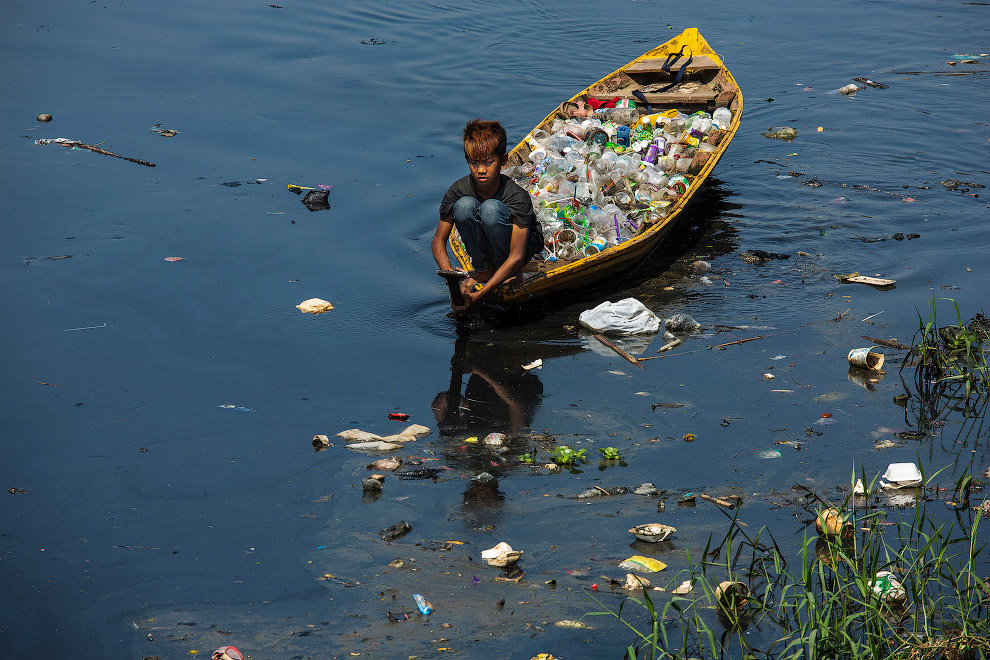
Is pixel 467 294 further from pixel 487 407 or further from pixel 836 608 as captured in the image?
pixel 836 608

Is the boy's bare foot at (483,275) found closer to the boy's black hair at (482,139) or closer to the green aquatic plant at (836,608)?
the boy's black hair at (482,139)

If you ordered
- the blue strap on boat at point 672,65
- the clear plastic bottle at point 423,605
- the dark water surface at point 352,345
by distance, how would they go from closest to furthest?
1. the clear plastic bottle at point 423,605
2. the dark water surface at point 352,345
3. the blue strap on boat at point 672,65

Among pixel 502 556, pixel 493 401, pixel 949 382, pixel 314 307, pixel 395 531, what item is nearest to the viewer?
pixel 502 556

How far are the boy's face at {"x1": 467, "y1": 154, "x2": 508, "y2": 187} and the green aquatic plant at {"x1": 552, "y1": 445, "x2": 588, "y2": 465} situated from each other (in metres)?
1.82

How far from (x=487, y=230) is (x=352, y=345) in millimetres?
1135

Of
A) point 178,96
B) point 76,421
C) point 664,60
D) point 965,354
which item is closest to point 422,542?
point 76,421

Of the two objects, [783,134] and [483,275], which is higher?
[783,134]

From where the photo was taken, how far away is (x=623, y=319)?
18.0 ft

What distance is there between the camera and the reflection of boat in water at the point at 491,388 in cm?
453

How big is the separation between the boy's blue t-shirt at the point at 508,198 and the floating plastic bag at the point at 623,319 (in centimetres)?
73

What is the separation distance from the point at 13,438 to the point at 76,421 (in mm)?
298

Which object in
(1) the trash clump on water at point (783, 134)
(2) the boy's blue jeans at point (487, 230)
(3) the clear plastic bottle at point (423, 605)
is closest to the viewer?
(3) the clear plastic bottle at point (423, 605)

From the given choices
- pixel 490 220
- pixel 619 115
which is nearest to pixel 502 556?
pixel 490 220

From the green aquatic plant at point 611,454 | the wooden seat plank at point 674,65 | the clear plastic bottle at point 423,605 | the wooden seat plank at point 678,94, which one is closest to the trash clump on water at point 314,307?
the green aquatic plant at point 611,454
